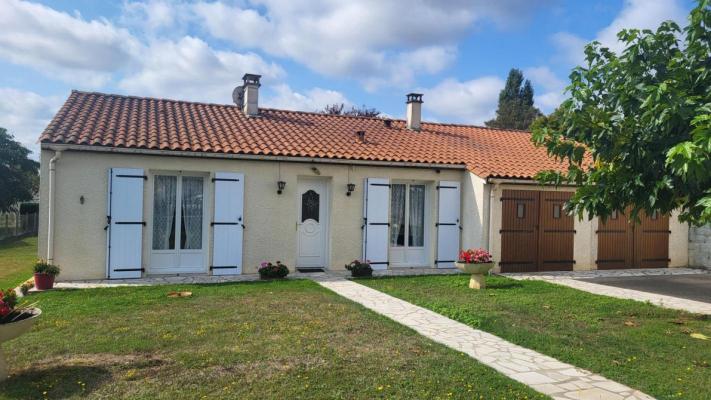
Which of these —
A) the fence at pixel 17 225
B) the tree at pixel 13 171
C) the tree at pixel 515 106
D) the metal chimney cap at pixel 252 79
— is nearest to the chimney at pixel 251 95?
the metal chimney cap at pixel 252 79

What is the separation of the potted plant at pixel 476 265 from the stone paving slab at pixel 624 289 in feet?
5.99

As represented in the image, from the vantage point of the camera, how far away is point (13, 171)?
26828 mm

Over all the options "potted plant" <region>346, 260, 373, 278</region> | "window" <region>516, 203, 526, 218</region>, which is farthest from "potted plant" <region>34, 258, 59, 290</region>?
"window" <region>516, 203, 526, 218</region>

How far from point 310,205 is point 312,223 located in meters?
0.41

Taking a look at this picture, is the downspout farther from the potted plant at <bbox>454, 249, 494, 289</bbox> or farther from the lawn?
the potted plant at <bbox>454, 249, 494, 289</bbox>

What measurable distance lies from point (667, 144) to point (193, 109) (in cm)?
1118

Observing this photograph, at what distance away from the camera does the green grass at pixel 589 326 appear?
5.00 m

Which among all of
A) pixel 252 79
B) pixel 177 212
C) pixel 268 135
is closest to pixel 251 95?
A: pixel 252 79

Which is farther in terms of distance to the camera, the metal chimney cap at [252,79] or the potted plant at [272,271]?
the metal chimney cap at [252,79]

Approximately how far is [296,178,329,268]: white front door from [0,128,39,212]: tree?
21023mm

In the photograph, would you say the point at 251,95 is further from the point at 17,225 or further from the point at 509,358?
the point at 17,225

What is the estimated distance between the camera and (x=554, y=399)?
430 centimetres

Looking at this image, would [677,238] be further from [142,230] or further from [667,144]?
[142,230]

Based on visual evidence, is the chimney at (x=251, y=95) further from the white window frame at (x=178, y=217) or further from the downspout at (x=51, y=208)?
the downspout at (x=51, y=208)
